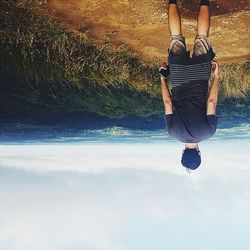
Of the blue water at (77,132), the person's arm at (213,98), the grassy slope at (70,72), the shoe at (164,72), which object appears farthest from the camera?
the blue water at (77,132)

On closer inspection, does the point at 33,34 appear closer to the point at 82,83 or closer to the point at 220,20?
the point at 82,83

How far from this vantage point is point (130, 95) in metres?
8.07

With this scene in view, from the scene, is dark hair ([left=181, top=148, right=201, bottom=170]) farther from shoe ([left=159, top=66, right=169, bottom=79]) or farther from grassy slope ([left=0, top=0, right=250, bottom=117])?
grassy slope ([left=0, top=0, right=250, bottom=117])

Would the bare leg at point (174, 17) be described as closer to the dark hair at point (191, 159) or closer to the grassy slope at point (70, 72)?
the grassy slope at point (70, 72)

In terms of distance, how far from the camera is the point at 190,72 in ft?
19.4

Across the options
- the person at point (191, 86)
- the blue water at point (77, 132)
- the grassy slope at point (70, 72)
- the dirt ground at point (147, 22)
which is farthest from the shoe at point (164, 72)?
the blue water at point (77, 132)

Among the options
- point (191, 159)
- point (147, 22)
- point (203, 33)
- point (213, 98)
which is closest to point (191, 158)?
point (191, 159)

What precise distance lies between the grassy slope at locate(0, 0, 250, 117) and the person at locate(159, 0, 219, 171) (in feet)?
5.43

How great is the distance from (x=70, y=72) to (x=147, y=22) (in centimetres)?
156

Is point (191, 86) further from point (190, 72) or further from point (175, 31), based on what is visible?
point (175, 31)

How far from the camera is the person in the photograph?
5776 mm

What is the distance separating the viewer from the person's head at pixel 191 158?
590cm

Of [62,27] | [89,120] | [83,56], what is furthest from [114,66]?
[89,120]

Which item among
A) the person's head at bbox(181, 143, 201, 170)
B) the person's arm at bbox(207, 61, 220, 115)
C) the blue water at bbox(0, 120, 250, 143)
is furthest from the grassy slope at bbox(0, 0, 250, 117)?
the person's head at bbox(181, 143, 201, 170)
